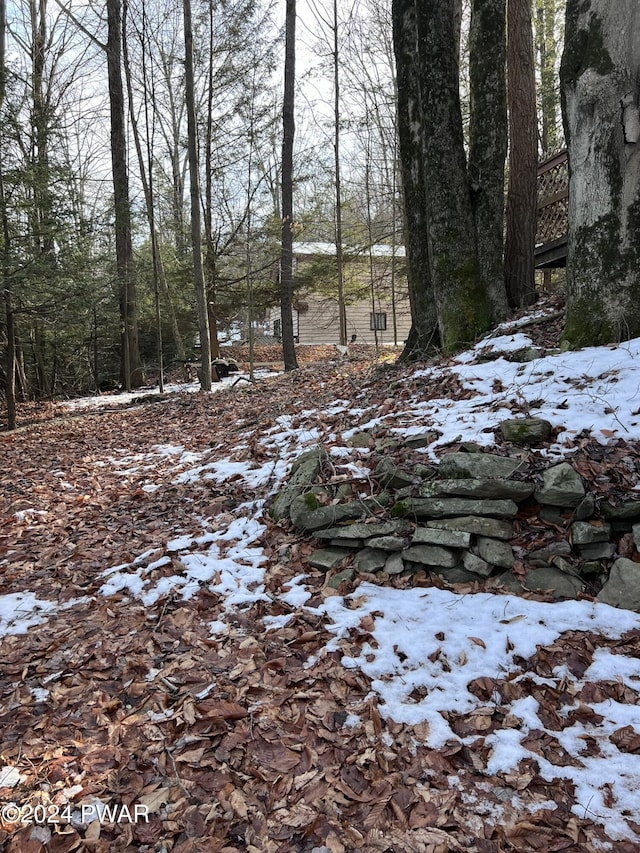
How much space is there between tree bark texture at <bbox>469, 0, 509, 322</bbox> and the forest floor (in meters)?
2.08

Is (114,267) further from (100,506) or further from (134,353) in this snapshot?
(100,506)

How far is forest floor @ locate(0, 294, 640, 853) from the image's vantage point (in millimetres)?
1884

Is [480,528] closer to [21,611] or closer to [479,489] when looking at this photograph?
[479,489]

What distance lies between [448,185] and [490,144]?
2.94 feet

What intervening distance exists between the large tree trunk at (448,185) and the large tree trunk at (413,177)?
0.50m

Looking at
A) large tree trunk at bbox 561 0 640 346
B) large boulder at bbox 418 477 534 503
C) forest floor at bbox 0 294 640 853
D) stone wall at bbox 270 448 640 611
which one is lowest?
forest floor at bbox 0 294 640 853

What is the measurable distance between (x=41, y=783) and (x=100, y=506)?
364 cm

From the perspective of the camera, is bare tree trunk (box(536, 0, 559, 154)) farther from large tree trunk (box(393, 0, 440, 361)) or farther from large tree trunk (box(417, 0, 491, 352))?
large tree trunk (box(417, 0, 491, 352))

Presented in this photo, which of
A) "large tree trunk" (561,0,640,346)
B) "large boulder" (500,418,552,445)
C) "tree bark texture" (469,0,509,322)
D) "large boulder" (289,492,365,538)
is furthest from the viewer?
"tree bark texture" (469,0,509,322)

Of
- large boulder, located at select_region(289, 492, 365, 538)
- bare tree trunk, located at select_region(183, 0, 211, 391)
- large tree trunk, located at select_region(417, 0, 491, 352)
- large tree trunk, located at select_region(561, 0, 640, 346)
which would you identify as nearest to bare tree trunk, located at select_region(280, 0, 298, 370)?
bare tree trunk, located at select_region(183, 0, 211, 391)

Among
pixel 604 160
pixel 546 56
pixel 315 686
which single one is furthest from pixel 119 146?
pixel 315 686

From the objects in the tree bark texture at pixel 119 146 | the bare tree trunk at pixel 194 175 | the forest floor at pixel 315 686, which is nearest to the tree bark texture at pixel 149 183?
the tree bark texture at pixel 119 146

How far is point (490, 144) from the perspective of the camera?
6.22 m

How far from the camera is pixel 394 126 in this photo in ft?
53.7
